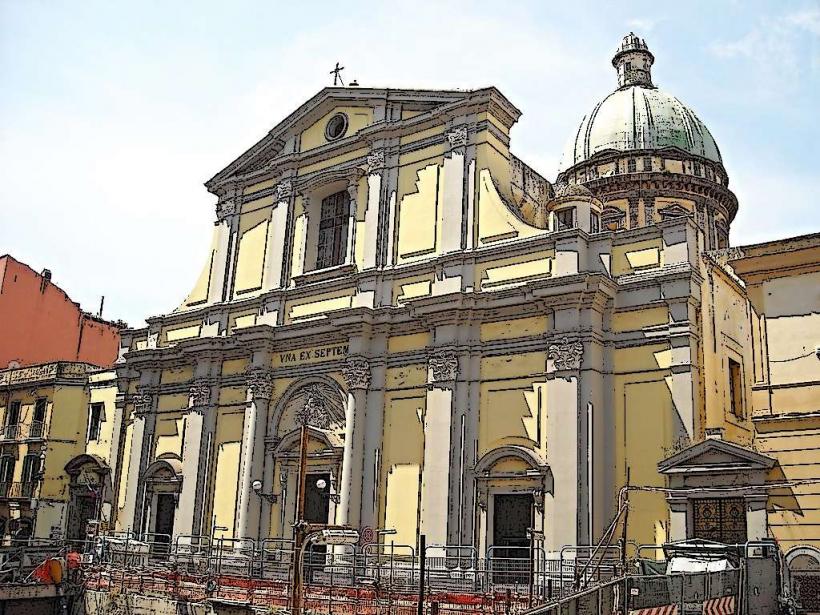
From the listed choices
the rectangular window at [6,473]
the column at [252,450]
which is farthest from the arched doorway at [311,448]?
the rectangular window at [6,473]

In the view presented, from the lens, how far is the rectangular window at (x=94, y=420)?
33656mm

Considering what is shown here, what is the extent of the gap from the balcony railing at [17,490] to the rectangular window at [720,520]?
2582 cm

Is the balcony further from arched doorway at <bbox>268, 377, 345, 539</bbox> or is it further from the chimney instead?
arched doorway at <bbox>268, 377, 345, 539</bbox>

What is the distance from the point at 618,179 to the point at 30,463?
2452 centimetres

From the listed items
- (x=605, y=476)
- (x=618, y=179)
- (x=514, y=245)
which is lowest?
(x=605, y=476)

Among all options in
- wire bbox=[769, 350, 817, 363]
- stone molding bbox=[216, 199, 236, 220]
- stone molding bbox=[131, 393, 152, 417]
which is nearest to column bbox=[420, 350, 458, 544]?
wire bbox=[769, 350, 817, 363]

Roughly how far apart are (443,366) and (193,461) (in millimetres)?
9311

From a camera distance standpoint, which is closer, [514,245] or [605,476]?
[605,476]

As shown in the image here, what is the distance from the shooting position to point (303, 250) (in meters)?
26.5

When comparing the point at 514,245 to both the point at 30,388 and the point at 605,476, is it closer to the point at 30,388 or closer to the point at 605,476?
the point at 605,476

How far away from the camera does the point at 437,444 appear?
69.4 ft

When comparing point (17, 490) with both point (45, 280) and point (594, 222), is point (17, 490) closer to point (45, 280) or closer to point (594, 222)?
point (45, 280)

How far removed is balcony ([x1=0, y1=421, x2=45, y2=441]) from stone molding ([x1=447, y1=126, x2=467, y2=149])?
2103 cm

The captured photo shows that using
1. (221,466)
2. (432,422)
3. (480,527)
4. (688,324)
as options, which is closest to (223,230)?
(221,466)
